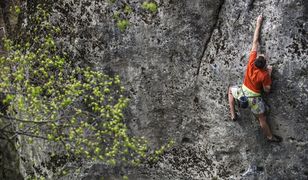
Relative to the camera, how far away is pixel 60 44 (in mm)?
14289

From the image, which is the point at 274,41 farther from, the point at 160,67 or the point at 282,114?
the point at 160,67

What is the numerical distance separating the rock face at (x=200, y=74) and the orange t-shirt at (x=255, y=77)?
0.40 meters

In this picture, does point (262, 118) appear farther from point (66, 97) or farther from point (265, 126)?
point (66, 97)

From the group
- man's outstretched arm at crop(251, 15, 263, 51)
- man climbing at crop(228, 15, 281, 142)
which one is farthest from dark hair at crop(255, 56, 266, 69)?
man's outstretched arm at crop(251, 15, 263, 51)

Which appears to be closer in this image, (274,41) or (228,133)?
(274,41)

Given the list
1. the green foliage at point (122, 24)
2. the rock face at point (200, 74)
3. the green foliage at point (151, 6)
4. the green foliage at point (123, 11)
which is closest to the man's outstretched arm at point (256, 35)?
the rock face at point (200, 74)

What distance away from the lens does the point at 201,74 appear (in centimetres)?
1344

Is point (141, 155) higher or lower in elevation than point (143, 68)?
lower

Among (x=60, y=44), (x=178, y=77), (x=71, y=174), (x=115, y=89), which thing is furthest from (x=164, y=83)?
(x=71, y=174)

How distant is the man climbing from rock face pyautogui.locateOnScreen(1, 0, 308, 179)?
8.8 inches

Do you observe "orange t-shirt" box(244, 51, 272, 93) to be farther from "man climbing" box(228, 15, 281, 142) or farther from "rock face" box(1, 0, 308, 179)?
"rock face" box(1, 0, 308, 179)

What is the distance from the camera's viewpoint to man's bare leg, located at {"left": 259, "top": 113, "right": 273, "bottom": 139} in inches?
499

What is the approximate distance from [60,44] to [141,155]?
4.38 meters

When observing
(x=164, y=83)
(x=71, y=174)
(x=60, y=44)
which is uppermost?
(x=60, y=44)
